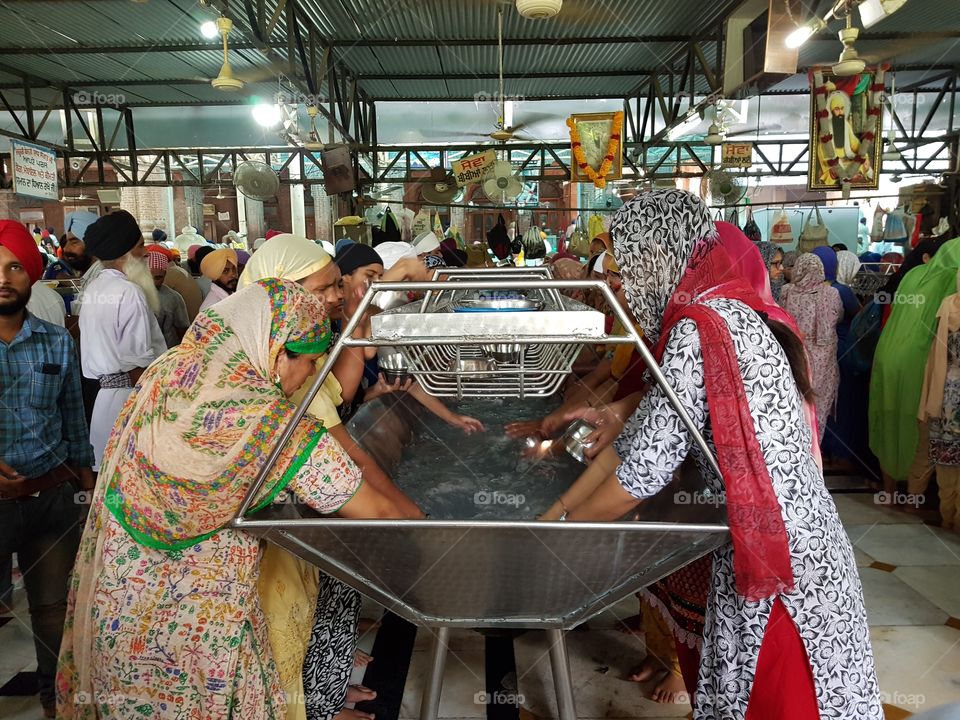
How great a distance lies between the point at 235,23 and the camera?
6.78 m

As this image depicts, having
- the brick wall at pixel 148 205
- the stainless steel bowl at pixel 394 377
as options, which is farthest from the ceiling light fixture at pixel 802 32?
the brick wall at pixel 148 205

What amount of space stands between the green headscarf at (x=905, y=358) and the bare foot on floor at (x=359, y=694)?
124 inches

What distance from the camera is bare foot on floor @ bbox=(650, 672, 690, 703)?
2.12m

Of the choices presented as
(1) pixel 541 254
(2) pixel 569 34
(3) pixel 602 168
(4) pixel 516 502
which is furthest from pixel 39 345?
(1) pixel 541 254

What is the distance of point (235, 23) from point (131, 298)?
199 inches

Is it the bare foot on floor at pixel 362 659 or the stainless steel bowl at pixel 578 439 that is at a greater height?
the stainless steel bowl at pixel 578 439

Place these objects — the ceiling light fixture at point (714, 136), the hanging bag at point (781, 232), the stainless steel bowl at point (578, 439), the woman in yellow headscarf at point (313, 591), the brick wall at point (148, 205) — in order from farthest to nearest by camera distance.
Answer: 1. the brick wall at point (148, 205)
2. the hanging bag at point (781, 232)
3. the ceiling light fixture at point (714, 136)
4. the stainless steel bowl at point (578, 439)
5. the woman in yellow headscarf at point (313, 591)

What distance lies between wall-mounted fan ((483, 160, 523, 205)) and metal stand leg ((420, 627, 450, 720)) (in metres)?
7.13

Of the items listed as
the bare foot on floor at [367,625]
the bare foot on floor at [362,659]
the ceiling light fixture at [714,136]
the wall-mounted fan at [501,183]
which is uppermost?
the ceiling light fixture at [714,136]

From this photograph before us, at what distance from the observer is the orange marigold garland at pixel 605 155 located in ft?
24.6

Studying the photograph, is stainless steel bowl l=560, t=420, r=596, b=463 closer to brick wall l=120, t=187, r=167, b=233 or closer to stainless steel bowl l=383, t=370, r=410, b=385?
stainless steel bowl l=383, t=370, r=410, b=385

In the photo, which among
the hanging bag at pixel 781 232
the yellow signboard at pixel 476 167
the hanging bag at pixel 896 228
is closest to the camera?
the yellow signboard at pixel 476 167

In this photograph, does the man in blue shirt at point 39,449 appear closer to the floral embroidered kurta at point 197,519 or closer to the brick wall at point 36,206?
the floral embroidered kurta at point 197,519

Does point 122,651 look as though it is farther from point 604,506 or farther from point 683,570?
point 683,570
